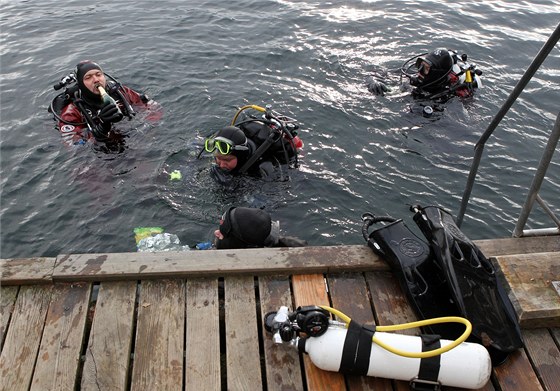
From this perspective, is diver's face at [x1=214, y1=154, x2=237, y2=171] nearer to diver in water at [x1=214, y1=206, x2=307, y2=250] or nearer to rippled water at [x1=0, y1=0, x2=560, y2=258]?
rippled water at [x1=0, y1=0, x2=560, y2=258]

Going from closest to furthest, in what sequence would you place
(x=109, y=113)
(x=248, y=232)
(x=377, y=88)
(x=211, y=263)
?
1. (x=211, y=263)
2. (x=248, y=232)
3. (x=109, y=113)
4. (x=377, y=88)

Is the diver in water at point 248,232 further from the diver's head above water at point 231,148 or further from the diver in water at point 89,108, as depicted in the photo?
the diver in water at point 89,108

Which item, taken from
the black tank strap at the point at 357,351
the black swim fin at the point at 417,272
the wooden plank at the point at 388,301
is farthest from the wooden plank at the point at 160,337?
the black swim fin at the point at 417,272

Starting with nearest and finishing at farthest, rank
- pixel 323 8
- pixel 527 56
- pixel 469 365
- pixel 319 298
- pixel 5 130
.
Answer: pixel 469 365
pixel 319 298
pixel 5 130
pixel 527 56
pixel 323 8

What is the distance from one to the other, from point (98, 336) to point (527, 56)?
9.61m

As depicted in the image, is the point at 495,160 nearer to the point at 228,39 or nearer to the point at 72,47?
the point at 228,39

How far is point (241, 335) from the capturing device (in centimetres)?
303

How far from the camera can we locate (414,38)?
33.0 feet

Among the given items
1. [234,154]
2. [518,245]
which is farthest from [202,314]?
[234,154]

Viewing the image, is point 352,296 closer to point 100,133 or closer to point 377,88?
point 100,133

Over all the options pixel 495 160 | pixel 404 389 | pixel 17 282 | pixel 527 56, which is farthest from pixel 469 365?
pixel 527 56

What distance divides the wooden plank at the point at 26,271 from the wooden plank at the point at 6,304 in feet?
0.16

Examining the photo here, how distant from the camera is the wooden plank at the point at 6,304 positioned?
3.05m

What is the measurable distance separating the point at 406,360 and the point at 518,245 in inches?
69.7
